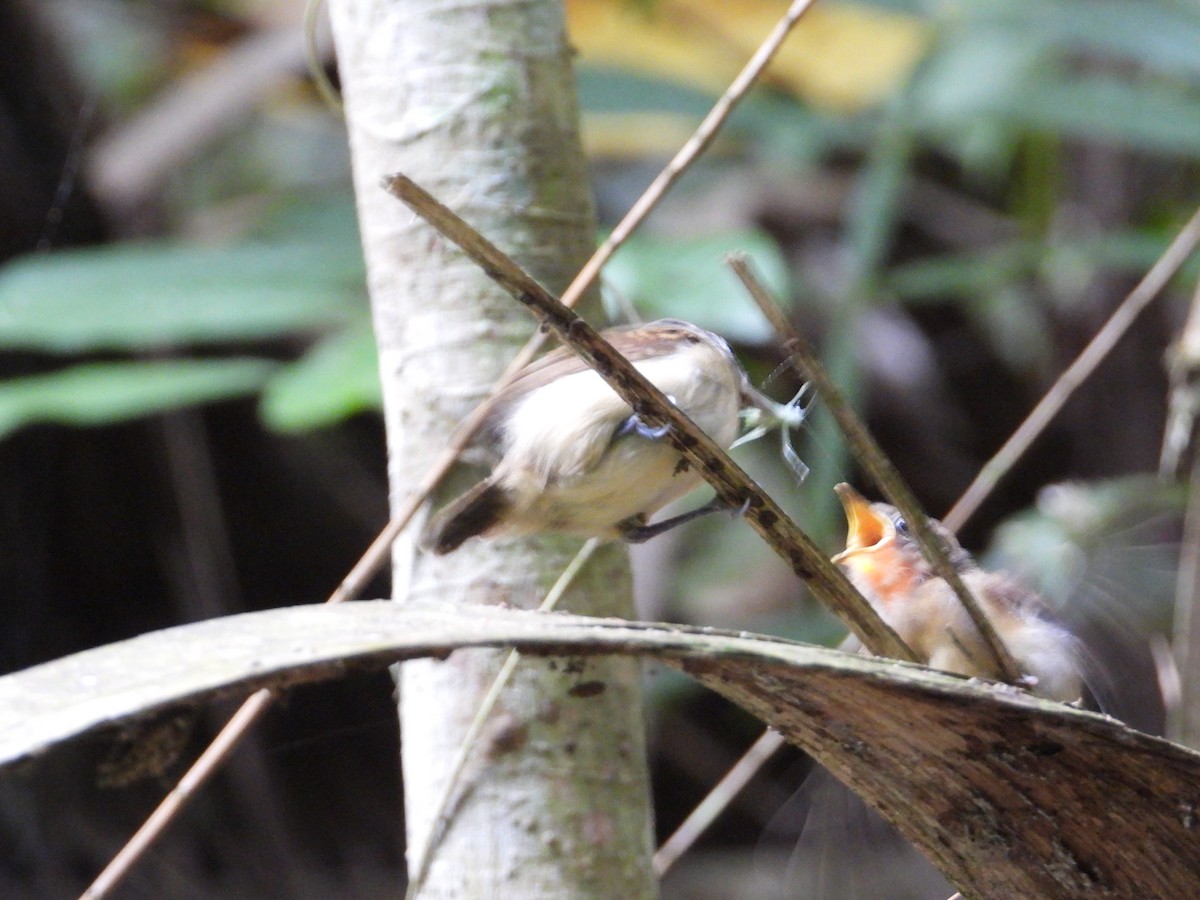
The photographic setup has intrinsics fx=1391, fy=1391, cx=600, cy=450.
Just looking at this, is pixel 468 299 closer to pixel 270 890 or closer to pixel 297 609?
pixel 297 609

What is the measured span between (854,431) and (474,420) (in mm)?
825

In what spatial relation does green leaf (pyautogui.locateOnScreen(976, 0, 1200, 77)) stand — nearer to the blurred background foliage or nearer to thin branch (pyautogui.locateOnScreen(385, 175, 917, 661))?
the blurred background foliage

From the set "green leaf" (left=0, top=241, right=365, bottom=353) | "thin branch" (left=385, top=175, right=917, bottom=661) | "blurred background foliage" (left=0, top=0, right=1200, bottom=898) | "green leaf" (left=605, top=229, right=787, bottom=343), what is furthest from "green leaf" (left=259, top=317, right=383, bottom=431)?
"thin branch" (left=385, top=175, right=917, bottom=661)

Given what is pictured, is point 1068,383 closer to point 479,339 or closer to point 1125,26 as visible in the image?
point 479,339

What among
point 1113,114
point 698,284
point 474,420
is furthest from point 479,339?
point 1113,114

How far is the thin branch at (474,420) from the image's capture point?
1.66 metres

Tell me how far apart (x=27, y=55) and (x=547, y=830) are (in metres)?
4.45

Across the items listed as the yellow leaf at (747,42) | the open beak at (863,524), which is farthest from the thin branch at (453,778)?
the yellow leaf at (747,42)

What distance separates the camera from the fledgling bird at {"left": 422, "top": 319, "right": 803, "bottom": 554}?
195 centimetres

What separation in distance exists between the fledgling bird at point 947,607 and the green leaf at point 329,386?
1.20 m

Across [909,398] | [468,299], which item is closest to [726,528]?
[909,398]

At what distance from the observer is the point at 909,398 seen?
589cm

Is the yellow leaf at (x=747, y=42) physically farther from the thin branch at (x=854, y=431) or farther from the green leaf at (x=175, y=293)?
the thin branch at (x=854, y=431)

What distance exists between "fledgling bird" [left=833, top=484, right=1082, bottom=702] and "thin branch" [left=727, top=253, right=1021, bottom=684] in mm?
520
